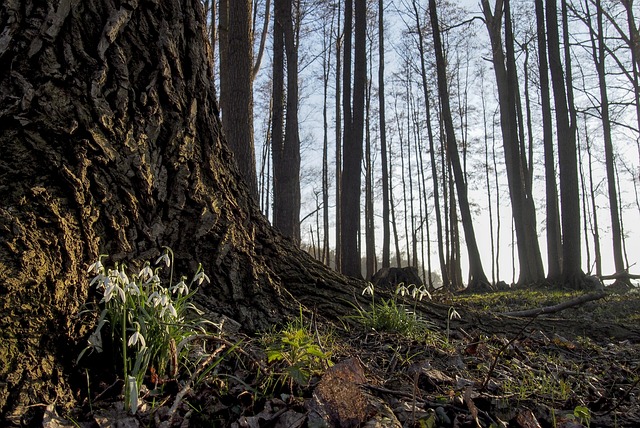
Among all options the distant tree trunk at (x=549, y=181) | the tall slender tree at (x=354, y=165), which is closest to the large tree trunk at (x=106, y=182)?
the tall slender tree at (x=354, y=165)

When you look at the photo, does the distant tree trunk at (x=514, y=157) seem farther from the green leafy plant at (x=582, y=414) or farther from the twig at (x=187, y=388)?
the twig at (x=187, y=388)

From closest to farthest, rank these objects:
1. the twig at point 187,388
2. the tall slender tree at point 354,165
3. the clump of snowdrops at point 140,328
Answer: the twig at point 187,388 < the clump of snowdrops at point 140,328 < the tall slender tree at point 354,165

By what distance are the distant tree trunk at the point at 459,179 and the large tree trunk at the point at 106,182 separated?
1004cm

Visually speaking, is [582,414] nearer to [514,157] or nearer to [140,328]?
[140,328]

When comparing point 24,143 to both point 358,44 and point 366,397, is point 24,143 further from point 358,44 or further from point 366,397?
point 358,44

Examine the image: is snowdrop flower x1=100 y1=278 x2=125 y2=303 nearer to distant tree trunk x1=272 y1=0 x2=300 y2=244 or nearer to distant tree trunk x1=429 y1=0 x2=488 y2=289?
distant tree trunk x1=272 y1=0 x2=300 y2=244

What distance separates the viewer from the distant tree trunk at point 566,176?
10430mm

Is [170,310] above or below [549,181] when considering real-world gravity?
below

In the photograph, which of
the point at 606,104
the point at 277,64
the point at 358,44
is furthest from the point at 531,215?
the point at 277,64

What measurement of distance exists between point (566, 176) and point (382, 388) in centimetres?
1059

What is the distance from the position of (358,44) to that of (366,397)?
30.4 feet

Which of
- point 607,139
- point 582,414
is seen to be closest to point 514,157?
point 607,139

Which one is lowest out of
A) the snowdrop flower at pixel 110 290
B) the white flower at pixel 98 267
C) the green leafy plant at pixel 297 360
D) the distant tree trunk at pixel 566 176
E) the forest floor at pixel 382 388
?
the forest floor at pixel 382 388

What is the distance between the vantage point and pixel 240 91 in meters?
7.49
